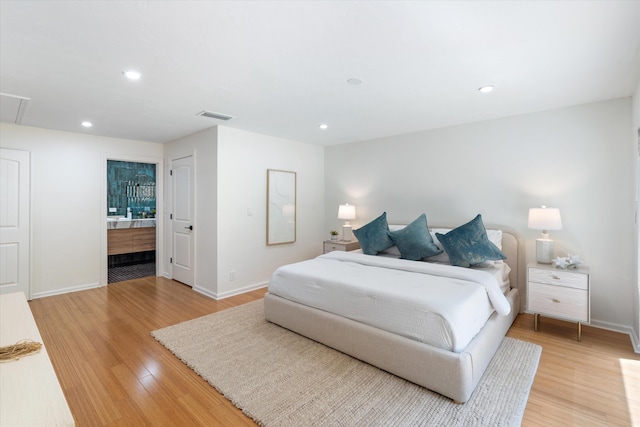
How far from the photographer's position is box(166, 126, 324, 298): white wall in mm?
4109

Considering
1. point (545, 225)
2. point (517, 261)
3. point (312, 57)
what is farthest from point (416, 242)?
point (312, 57)

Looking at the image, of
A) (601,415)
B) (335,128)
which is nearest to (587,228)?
Result: (601,415)

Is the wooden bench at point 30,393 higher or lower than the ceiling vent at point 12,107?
lower

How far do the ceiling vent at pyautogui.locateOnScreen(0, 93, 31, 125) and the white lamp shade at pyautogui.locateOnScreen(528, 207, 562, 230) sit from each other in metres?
5.22

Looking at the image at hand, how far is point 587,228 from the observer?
10.4 feet

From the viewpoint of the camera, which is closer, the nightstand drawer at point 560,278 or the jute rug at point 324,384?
the jute rug at point 324,384

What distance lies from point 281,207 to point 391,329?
3052mm

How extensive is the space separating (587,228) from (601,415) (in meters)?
2.02

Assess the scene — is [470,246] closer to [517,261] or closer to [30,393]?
[517,261]

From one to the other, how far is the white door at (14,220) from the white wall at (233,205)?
1.86 metres

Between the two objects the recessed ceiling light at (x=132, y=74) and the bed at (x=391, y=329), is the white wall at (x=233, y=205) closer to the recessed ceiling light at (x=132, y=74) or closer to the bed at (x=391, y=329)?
the bed at (x=391, y=329)

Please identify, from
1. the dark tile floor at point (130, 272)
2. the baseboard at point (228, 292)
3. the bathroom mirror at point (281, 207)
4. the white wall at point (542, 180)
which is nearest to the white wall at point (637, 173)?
the white wall at point (542, 180)

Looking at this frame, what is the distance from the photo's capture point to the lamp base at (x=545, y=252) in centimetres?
315

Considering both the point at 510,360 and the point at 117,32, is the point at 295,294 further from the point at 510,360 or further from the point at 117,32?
the point at 117,32
